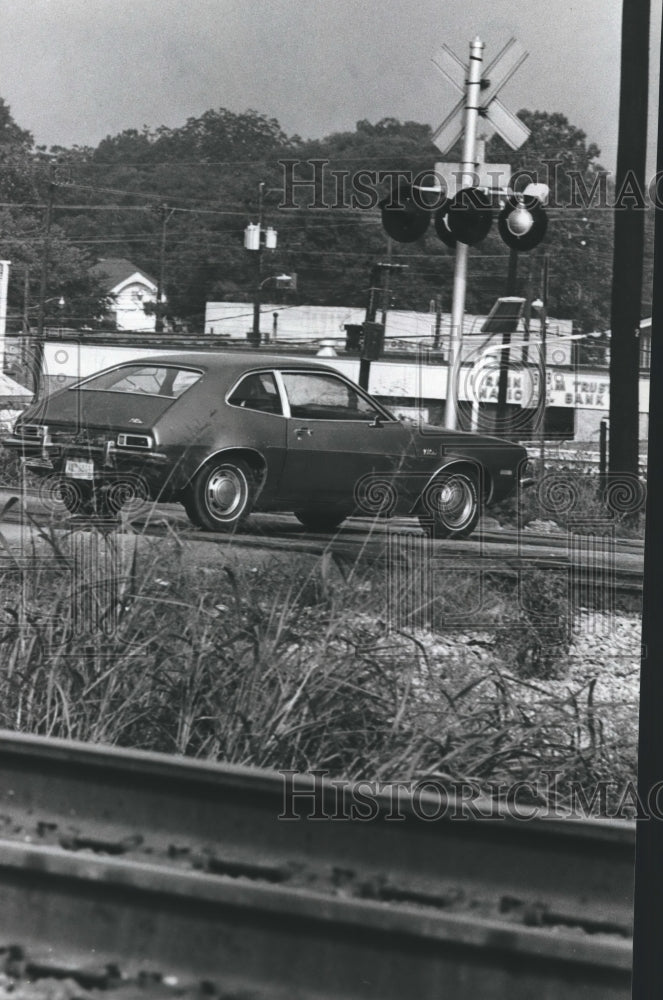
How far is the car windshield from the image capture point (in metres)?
3.17

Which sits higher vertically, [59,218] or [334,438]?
[59,218]

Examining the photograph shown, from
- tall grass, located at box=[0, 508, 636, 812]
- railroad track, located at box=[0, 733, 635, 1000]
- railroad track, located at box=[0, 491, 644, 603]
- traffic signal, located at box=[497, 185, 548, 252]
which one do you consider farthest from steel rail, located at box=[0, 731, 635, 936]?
traffic signal, located at box=[497, 185, 548, 252]

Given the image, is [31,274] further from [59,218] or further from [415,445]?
[415,445]

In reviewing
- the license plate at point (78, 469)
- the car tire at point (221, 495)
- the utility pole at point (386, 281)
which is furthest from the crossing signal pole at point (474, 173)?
the license plate at point (78, 469)

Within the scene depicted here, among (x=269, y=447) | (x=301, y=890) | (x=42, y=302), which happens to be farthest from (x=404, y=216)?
(x=301, y=890)

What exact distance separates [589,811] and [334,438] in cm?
122

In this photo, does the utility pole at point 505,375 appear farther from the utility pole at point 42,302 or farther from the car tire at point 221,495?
the utility pole at point 42,302

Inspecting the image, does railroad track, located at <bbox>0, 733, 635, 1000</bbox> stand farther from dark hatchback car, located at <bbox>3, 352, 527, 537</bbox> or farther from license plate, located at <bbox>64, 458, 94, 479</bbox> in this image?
license plate, located at <bbox>64, 458, 94, 479</bbox>

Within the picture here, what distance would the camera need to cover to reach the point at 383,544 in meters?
3.14

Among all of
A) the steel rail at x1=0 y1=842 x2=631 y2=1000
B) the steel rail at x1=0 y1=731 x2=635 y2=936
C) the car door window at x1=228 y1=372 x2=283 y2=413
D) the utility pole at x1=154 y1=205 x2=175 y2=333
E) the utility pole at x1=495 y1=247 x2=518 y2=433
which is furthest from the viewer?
the utility pole at x1=154 y1=205 x2=175 y2=333

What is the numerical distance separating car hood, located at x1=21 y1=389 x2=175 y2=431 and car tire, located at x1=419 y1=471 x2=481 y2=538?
33.4 inches

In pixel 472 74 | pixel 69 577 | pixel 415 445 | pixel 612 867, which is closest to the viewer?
pixel 612 867

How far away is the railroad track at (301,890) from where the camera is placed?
2.00m

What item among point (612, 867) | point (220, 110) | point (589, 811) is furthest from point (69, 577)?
point (612, 867)
